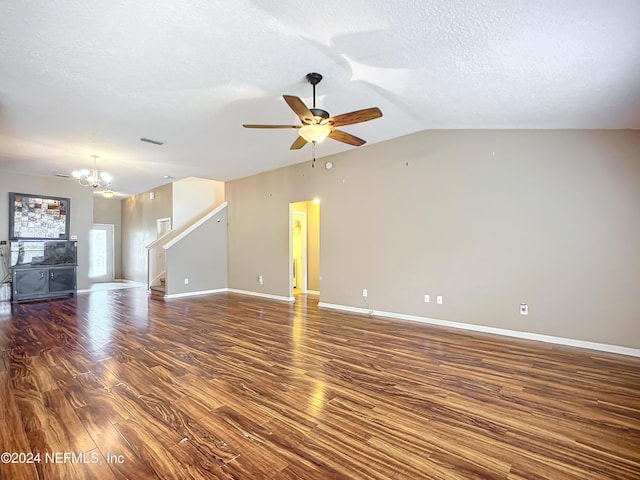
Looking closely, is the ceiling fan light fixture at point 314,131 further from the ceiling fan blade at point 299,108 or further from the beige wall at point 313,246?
the beige wall at point 313,246

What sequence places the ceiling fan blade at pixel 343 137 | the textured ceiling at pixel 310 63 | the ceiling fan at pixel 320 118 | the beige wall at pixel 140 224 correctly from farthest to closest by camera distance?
the beige wall at pixel 140 224
the ceiling fan blade at pixel 343 137
the ceiling fan at pixel 320 118
the textured ceiling at pixel 310 63

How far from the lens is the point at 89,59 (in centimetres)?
263

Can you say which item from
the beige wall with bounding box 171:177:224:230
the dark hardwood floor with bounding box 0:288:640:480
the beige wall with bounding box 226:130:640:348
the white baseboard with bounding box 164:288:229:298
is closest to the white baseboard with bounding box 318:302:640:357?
the beige wall with bounding box 226:130:640:348

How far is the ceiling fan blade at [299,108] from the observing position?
8.25 feet

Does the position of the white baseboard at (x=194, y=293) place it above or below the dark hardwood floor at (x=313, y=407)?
above

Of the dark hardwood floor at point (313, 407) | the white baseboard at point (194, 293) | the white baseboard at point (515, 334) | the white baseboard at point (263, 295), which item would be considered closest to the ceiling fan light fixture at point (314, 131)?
the dark hardwood floor at point (313, 407)

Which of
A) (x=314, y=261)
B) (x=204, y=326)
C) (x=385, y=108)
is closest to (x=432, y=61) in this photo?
(x=385, y=108)

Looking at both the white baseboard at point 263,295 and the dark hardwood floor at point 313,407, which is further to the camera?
the white baseboard at point 263,295

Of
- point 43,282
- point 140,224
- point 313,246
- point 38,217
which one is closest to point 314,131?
point 313,246

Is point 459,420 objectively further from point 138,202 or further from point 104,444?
point 138,202

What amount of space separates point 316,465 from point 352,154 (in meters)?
4.82

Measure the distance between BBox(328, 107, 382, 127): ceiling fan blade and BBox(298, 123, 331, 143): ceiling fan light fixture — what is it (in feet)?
0.28

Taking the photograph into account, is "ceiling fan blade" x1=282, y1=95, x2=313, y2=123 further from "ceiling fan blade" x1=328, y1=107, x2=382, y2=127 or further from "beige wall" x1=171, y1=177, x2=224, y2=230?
"beige wall" x1=171, y1=177, x2=224, y2=230

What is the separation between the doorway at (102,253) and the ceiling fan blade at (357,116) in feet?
34.7
